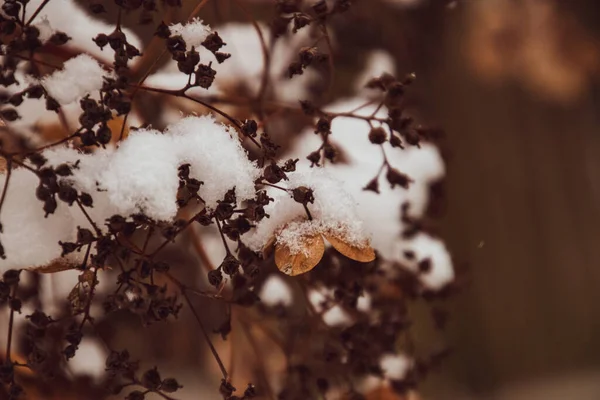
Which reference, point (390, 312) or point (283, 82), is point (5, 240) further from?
point (283, 82)

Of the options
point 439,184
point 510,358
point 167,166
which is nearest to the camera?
point 167,166

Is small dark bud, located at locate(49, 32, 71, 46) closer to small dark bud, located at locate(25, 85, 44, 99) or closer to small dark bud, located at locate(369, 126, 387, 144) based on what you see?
small dark bud, located at locate(25, 85, 44, 99)

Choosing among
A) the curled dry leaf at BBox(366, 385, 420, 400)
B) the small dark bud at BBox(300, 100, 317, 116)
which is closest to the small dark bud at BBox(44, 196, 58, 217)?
the small dark bud at BBox(300, 100, 317, 116)

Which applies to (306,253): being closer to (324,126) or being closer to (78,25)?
(324,126)

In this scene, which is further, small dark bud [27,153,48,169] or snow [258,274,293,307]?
snow [258,274,293,307]

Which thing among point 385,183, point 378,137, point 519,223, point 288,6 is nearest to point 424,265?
point 385,183

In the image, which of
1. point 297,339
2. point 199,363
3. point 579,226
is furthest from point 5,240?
point 579,226

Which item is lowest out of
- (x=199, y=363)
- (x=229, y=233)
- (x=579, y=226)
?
(x=229, y=233)
